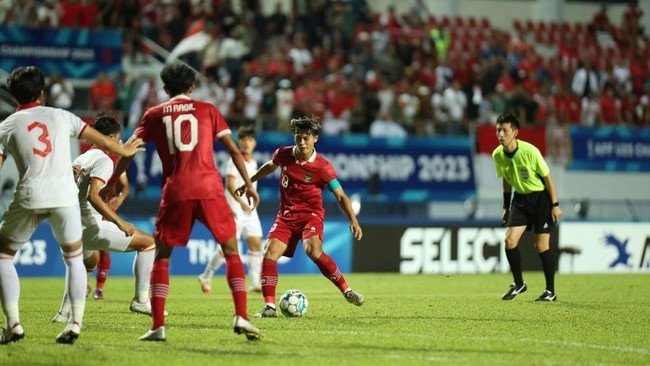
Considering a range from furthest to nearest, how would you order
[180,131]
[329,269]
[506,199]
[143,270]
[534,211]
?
[506,199]
[534,211]
[329,269]
[143,270]
[180,131]

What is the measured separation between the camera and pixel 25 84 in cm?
934

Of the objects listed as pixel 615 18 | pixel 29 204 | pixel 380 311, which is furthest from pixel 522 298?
pixel 615 18

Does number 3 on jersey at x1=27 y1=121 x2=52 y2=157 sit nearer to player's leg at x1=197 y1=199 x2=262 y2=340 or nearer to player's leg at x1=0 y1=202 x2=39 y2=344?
player's leg at x1=0 y1=202 x2=39 y2=344

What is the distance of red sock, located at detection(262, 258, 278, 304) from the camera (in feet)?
40.5

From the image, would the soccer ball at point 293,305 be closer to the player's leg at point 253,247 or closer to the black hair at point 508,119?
the black hair at point 508,119

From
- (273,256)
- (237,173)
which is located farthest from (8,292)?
(237,173)

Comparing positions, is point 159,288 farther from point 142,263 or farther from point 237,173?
point 237,173

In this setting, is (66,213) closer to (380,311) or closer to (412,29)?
(380,311)

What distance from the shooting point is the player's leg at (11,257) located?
30.6ft

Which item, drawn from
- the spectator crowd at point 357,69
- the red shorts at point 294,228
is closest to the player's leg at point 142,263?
the red shorts at point 294,228

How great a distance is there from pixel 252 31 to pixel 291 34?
3.85 feet

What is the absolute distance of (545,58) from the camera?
110 feet

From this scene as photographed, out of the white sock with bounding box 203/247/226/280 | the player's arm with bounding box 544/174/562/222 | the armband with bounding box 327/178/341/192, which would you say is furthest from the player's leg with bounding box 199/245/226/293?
the player's arm with bounding box 544/174/562/222

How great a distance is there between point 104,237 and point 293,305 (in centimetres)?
204
